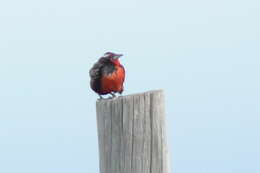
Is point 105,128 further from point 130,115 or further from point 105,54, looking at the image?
point 105,54

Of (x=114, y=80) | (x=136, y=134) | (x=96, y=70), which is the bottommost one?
(x=136, y=134)

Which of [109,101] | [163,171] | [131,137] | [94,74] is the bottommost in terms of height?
[163,171]

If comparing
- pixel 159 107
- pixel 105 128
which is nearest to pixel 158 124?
pixel 159 107

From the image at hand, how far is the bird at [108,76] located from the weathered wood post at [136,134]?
171cm

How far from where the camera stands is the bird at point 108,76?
526 cm

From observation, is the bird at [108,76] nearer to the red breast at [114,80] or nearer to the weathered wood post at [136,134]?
the red breast at [114,80]

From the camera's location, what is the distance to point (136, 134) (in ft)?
11.4

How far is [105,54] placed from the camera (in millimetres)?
5539

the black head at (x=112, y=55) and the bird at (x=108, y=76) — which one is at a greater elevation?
the black head at (x=112, y=55)

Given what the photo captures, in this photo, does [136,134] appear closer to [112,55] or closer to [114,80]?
[114,80]

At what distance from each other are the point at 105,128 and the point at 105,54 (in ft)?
6.78

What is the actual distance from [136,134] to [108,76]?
74.4 inches

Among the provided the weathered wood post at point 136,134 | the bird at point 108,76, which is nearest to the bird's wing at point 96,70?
the bird at point 108,76

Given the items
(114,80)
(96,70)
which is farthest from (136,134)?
(96,70)
